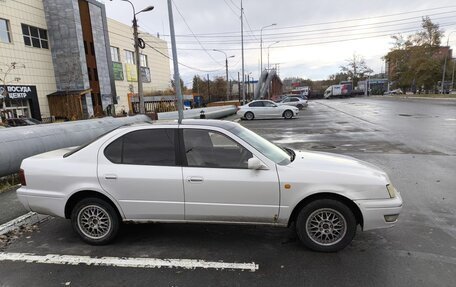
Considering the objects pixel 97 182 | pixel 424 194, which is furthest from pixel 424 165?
pixel 97 182

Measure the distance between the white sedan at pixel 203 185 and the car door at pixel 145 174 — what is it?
1 centimetres

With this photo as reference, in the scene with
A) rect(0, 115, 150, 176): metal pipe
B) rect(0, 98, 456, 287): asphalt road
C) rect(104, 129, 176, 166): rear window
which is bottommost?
rect(0, 98, 456, 287): asphalt road

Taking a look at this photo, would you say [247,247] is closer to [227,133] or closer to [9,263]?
[227,133]

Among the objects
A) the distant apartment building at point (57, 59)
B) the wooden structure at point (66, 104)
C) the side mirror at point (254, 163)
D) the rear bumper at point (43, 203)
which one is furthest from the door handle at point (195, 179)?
the wooden structure at point (66, 104)

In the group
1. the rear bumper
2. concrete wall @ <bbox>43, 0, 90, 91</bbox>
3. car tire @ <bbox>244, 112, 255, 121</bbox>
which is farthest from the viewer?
concrete wall @ <bbox>43, 0, 90, 91</bbox>

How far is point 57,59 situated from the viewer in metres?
34.6

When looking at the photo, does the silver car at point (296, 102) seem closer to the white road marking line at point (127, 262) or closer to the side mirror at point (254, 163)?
the side mirror at point (254, 163)

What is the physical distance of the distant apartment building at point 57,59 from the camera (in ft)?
95.8

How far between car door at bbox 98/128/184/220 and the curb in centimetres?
188

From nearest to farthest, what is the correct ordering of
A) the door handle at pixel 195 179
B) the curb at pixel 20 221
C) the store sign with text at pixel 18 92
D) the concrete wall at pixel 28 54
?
1. the door handle at pixel 195 179
2. the curb at pixel 20 221
3. the store sign with text at pixel 18 92
4. the concrete wall at pixel 28 54

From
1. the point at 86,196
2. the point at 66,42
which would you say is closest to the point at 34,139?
the point at 86,196

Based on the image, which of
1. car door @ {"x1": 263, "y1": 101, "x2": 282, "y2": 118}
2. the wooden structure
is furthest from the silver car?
the wooden structure

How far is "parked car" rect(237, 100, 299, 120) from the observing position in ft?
84.5

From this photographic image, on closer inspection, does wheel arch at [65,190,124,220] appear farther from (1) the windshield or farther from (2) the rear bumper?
(1) the windshield
